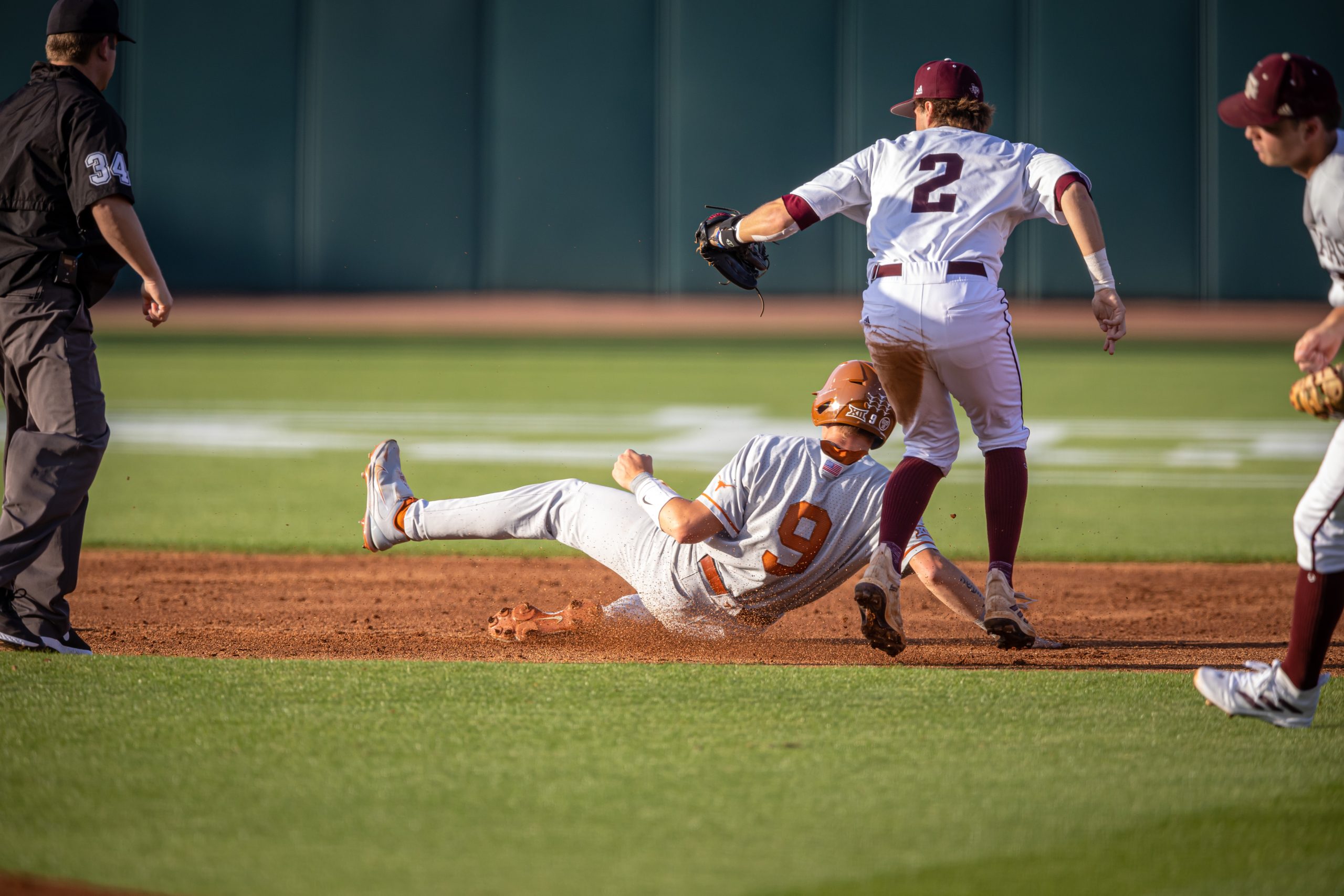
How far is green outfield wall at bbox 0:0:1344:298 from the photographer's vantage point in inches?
885

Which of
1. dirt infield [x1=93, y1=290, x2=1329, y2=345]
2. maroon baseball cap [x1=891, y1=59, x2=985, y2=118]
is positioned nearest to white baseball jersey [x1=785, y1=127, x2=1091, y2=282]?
maroon baseball cap [x1=891, y1=59, x2=985, y2=118]

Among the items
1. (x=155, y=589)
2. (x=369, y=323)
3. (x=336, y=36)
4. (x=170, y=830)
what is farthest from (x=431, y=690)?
(x=336, y=36)

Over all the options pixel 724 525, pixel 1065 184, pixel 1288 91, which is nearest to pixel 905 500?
pixel 724 525

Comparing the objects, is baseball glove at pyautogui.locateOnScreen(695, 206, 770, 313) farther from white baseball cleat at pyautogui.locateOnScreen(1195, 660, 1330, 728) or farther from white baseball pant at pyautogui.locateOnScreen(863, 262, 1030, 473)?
white baseball cleat at pyautogui.locateOnScreen(1195, 660, 1330, 728)

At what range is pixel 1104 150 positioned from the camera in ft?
74.4

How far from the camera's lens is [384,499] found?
501cm

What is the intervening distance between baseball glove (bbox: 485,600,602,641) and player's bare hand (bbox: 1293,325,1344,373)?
2.69 meters

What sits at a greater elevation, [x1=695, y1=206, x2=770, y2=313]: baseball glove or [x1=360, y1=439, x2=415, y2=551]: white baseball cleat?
[x1=695, y1=206, x2=770, y2=313]: baseball glove

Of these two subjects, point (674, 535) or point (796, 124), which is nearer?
point (674, 535)

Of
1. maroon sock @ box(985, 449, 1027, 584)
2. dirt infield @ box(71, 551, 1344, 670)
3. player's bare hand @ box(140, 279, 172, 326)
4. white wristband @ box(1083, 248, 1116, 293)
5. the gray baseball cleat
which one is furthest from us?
dirt infield @ box(71, 551, 1344, 670)

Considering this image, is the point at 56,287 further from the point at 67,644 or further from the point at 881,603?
the point at 881,603

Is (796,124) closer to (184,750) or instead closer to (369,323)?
(369,323)

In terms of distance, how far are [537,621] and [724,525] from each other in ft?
3.24

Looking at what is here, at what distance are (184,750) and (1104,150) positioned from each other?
866 inches
